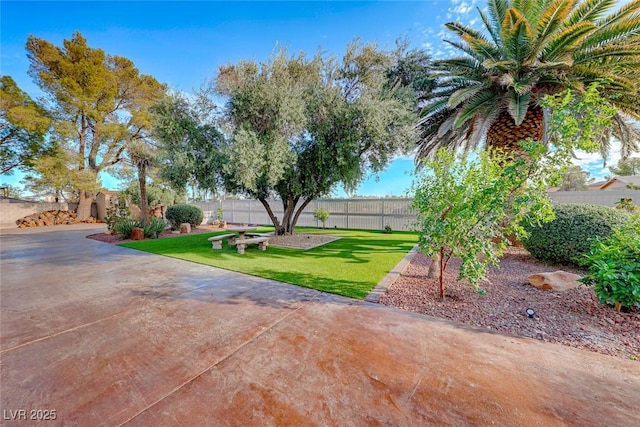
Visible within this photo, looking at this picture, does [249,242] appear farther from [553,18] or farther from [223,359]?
[553,18]

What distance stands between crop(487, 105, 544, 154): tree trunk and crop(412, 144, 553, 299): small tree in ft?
13.7

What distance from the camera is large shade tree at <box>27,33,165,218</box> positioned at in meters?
15.6

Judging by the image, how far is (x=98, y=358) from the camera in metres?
2.24

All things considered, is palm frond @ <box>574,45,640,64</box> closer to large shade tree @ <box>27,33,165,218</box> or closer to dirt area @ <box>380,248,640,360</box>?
dirt area @ <box>380,248,640,360</box>

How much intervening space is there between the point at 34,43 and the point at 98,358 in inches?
940

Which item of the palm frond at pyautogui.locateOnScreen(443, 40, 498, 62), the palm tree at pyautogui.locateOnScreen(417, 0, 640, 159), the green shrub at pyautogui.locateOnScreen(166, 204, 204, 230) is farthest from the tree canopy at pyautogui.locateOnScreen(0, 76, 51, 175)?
the palm tree at pyautogui.locateOnScreen(417, 0, 640, 159)

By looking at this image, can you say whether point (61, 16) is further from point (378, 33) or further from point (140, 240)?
point (378, 33)

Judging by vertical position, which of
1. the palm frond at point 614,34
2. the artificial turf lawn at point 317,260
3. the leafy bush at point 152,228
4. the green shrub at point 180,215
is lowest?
the artificial turf lawn at point 317,260

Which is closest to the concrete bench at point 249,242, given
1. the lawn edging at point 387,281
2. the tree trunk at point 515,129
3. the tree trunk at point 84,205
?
A: the lawn edging at point 387,281

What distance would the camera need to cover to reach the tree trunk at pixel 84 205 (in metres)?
17.9

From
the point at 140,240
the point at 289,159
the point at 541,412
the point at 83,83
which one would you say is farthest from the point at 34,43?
the point at 541,412

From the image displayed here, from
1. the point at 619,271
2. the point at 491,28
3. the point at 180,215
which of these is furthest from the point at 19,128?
the point at 619,271

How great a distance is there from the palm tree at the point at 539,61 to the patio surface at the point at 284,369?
18.8 feet

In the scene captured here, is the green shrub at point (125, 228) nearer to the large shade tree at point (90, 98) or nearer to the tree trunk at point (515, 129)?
the large shade tree at point (90, 98)
